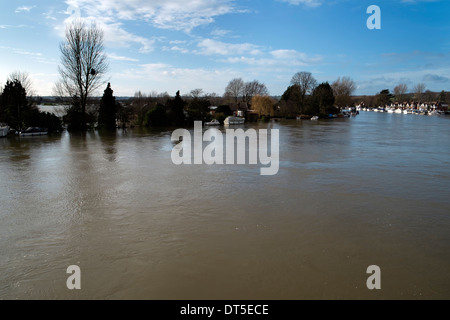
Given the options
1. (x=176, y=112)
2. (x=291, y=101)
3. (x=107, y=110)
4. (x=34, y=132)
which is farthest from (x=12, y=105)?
(x=291, y=101)

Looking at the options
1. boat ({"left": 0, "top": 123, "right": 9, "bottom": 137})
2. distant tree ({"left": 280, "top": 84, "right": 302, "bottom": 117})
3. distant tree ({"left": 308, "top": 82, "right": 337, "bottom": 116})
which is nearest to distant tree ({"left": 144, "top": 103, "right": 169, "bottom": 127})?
boat ({"left": 0, "top": 123, "right": 9, "bottom": 137})

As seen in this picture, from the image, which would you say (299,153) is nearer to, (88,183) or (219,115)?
(88,183)

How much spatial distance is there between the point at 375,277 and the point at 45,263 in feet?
15.8

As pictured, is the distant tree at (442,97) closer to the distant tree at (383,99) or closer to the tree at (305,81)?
the distant tree at (383,99)

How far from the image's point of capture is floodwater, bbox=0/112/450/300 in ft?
13.5

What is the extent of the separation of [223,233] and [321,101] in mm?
63587

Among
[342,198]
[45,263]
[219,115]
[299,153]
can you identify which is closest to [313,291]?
[45,263]

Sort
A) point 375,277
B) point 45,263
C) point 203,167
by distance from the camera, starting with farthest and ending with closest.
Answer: point 203,167
point 45,263
point 375,277

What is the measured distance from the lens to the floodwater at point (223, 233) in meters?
4.11

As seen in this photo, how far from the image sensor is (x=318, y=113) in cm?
6222

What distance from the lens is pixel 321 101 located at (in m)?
64.4

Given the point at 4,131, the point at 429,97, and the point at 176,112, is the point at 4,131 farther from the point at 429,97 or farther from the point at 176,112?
the point at 429,97

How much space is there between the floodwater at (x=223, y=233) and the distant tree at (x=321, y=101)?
2062 inches

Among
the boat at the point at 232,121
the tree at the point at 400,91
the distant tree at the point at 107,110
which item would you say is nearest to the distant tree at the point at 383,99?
the tree at the point at 400,91
